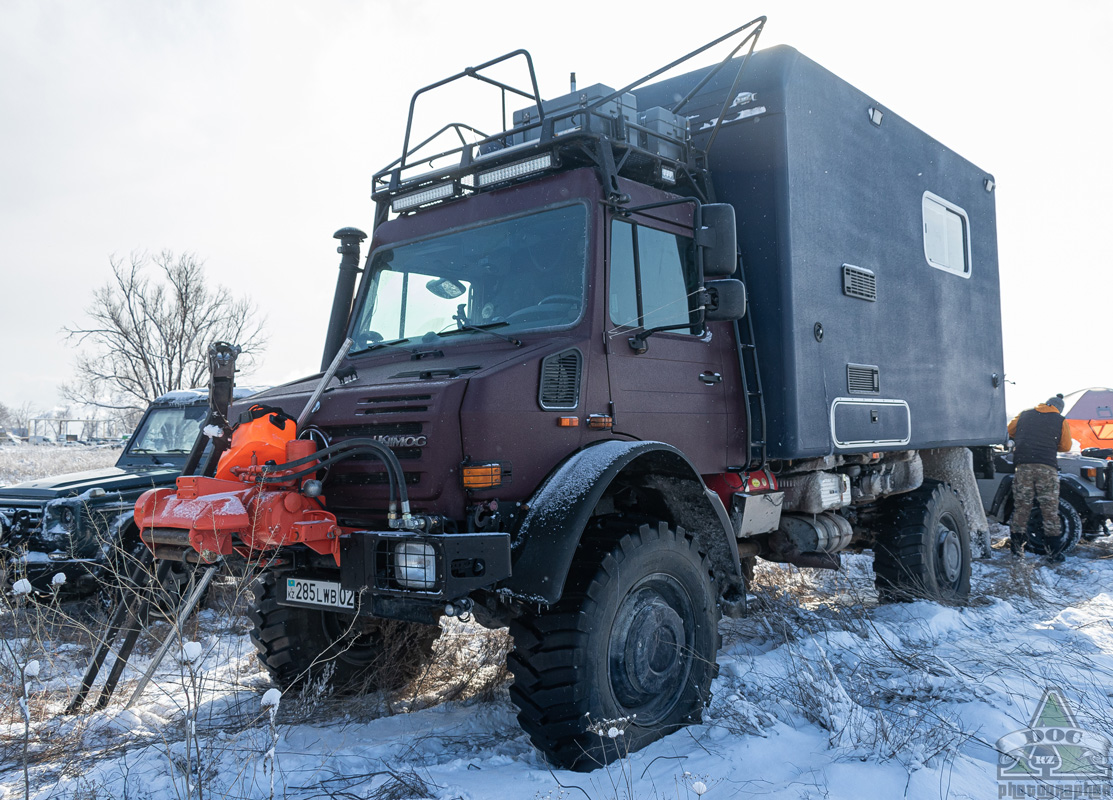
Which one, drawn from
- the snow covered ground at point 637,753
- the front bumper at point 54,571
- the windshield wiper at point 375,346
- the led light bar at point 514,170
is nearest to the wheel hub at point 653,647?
the snow covered ground at point 637,753

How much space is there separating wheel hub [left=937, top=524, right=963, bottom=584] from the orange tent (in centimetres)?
922

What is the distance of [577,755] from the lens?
349 centimetres

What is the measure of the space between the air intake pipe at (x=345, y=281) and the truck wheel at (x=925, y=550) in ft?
→ 16.0

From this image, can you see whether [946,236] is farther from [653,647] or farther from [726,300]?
[653,647]

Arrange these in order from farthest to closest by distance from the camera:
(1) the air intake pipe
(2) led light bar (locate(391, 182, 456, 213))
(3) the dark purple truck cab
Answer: (1) the air intake pipe < (2) led light bar (locate(391, 182, 456, 213)) < (3) the dark purple truck cab

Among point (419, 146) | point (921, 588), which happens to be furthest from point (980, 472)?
point (419, 146)

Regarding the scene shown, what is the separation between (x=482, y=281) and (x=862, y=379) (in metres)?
3.07

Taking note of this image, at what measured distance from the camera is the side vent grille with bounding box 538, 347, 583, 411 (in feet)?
12.8

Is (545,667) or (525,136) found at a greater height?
(525,136)

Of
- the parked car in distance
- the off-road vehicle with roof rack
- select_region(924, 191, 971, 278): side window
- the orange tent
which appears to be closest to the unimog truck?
select_region(924, 191, 971, 278): side window

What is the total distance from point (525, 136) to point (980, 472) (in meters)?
6.32

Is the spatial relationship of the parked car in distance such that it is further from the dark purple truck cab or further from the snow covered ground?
the snow covered ground

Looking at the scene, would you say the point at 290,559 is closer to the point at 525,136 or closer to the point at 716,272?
the point at 716,272

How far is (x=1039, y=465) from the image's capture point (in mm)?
9484
